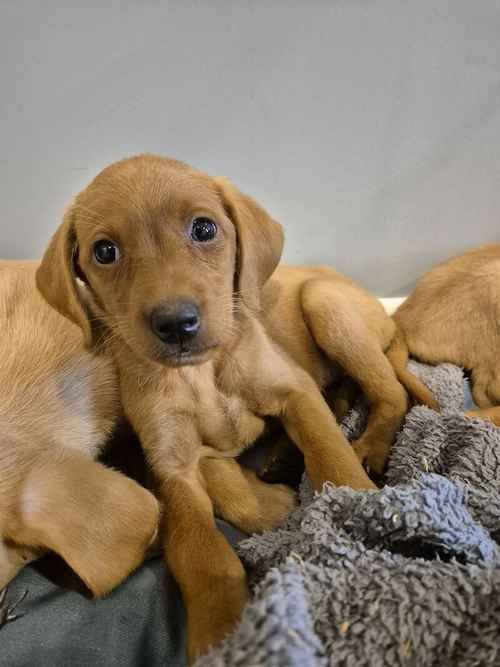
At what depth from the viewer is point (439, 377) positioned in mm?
2180

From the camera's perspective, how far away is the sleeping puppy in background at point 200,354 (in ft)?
4.70

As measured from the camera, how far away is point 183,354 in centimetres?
146

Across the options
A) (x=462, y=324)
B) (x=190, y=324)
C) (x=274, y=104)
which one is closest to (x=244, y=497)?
(x=190, y=324)

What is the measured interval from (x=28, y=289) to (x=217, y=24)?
1160 mm

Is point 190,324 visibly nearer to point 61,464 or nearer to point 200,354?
point 200,354

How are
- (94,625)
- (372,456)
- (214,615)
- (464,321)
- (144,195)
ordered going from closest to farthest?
(214,615) < (94,625) < (144,195) < (372,456) < (464,321)

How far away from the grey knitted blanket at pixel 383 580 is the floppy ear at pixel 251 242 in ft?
2.16

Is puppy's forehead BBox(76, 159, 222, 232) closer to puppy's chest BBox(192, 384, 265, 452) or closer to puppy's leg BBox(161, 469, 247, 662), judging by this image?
puppy's chest BBox(192, 384, 265, 452)

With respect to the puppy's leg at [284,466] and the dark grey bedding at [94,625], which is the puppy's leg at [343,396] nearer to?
the puppy's leg at [284,466]

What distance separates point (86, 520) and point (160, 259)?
0.65m

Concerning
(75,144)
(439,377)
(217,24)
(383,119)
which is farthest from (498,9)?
(75,144)

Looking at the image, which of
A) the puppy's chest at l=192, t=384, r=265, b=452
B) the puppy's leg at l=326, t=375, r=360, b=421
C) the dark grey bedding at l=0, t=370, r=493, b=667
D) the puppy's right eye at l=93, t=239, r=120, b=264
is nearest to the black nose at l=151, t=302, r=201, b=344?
the puppy's right eye at l=93, t=239, r=120, b=264

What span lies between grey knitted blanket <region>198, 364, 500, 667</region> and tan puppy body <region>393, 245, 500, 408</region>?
65 centimetres

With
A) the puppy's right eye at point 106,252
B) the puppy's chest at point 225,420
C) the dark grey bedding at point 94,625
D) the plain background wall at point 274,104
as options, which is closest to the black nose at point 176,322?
the puppy's right eye at point 106,252
